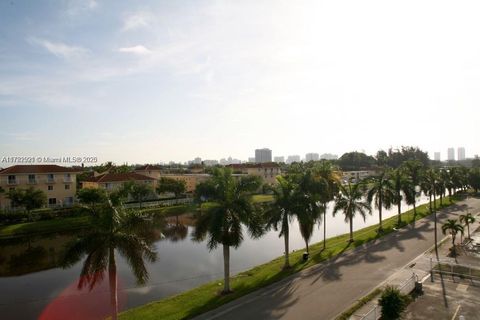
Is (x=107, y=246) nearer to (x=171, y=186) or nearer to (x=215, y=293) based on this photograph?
(x=215, y=293)

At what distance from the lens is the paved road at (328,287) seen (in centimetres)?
1894

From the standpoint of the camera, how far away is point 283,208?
2686cm

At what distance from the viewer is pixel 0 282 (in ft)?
95.4

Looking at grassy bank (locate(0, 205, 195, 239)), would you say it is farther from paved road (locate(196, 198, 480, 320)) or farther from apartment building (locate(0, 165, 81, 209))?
paved road (locate(196, 198, 480, 320))

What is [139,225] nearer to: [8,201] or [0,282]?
[0,282]

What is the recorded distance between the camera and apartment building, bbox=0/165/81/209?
57.4 meters

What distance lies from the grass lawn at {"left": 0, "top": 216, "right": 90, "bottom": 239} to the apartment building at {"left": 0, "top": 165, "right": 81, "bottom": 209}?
28.0 feet

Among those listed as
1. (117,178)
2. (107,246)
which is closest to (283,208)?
(107,246)

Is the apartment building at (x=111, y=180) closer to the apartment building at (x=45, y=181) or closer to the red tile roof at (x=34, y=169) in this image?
the apartment building at (x=45, y=181)

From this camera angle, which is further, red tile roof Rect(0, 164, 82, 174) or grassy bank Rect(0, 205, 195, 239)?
red tile roof Rect(0, 164, 82, 174)

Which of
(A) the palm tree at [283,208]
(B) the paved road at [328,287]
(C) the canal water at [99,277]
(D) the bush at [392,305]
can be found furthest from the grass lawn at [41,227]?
(D) the bush at [392,305]

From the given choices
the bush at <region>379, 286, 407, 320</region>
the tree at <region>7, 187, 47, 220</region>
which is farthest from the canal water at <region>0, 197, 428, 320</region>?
the bush at <region>379, 286, 407, 320</region>

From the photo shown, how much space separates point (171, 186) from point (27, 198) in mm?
26436

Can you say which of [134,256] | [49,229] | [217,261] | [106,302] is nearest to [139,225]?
[134,256]
